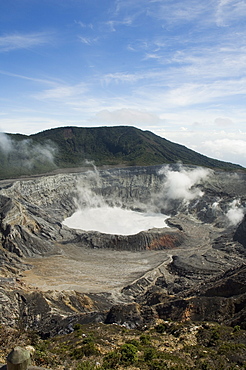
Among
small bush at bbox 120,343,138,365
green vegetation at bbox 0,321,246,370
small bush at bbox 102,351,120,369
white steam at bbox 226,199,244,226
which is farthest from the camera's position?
white steam at bbox 226,199,244,226

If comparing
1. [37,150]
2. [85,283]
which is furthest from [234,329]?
[37,150]

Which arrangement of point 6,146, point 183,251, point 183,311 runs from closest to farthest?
point 183,311 → point 183,251 → point 6,146

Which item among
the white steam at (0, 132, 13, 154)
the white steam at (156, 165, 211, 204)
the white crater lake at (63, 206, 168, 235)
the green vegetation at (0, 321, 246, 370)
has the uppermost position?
the white steam at (0, 132, 13, 154)

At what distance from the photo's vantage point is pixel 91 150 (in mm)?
145875

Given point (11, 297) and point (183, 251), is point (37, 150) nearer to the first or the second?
point (183, 251)

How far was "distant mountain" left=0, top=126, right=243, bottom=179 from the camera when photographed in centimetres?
11869

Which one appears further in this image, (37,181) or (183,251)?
(37,181)

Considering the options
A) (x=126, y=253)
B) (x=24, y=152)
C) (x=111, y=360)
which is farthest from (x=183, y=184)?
(x=111, y=360)

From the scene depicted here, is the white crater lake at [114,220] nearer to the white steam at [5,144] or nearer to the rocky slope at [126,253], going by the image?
the rocky slope at [126,253]

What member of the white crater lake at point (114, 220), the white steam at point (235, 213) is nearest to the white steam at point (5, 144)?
the white crater lake at point (114, 220)

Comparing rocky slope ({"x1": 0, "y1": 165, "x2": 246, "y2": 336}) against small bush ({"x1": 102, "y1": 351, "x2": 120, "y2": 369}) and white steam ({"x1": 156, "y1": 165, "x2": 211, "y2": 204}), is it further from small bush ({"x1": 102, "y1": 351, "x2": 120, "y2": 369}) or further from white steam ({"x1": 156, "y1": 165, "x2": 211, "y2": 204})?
small bush ({"x1": 102, "y1": 351, "x2": 120, "y2": 369})

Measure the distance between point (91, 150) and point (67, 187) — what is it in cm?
5988

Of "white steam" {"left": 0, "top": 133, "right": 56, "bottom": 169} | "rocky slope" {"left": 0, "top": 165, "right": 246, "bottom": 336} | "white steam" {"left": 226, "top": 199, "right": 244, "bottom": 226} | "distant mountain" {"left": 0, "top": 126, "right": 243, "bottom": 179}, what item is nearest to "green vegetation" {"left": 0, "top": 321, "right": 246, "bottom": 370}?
"rocky slope" {"left": 0, "top": 165, "right": 246, "bottom": 336}

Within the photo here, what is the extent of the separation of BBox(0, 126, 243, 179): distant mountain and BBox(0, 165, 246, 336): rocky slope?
2276cm
